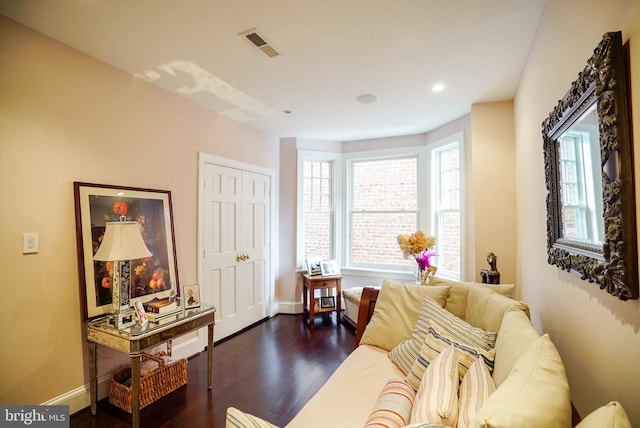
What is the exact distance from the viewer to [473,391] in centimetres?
113

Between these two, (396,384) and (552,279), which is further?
(552,279)

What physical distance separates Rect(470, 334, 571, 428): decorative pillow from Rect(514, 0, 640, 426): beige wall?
29 centimetres

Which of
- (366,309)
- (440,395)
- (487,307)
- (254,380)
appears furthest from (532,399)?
(254,380)

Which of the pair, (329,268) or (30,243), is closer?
(30,243)

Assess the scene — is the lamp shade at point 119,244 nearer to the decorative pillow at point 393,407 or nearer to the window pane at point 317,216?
the decorative pillow at point 393,407

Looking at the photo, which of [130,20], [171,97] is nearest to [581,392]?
[130,20]

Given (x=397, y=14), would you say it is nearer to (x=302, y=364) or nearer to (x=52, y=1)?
(x=52, y=1)

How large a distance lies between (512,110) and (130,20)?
3298 mm

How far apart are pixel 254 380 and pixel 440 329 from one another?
1.74 meters

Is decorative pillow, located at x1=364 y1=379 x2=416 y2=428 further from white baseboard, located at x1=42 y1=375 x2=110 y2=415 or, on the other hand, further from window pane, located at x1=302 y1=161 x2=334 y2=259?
window pane, located at x1=302 y1=161 x2=334 y2=259

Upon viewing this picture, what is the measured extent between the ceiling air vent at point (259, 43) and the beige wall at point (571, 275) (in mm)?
1709

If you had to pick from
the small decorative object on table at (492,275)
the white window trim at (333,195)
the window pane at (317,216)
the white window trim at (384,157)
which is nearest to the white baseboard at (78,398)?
the white window trim at (333,195)

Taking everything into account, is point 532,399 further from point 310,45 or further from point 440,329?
point 310,45

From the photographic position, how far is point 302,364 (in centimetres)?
289
